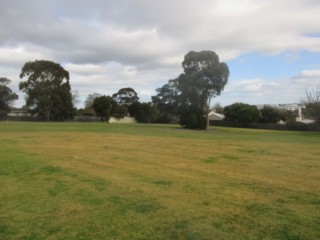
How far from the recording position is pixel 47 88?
7506 centimetres

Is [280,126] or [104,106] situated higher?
[104,106]

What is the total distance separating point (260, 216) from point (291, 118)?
298 feet

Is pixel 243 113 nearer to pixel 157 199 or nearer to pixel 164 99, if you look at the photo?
pixel 164 99

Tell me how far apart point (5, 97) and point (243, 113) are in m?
53.1

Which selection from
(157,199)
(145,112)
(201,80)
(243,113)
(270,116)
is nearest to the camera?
(157,199)

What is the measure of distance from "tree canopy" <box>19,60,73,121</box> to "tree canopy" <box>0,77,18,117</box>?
27.0 feet

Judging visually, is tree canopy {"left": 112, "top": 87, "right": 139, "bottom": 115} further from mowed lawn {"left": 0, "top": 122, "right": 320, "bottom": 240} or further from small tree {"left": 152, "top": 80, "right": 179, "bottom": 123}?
mowed lawn {"left": 0, "top": 122, "right": 320, "bottom": 240}

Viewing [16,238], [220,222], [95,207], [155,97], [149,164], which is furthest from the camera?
[155,97]

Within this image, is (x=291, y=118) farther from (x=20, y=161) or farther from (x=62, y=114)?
(x=20, y=161)

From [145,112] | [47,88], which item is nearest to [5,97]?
[47,88]

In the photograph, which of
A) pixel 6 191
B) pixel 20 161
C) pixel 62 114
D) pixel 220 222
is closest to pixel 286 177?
pixel 220 222

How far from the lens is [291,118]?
91250 millimetres

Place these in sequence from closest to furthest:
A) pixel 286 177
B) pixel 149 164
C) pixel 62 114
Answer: pixel 286 177, pixel 149 164, pixel 62 114

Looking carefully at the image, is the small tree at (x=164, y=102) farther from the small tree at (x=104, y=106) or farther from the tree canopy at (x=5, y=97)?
the tree canopy at (x=5, y=97)
